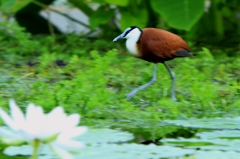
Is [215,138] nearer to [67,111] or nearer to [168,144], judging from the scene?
[168,144]

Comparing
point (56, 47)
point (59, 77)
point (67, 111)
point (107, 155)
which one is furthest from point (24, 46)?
point (107, 155)

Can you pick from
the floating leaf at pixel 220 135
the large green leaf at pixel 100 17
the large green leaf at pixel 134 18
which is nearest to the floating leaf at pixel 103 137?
the floating leaf at pixel 220 135

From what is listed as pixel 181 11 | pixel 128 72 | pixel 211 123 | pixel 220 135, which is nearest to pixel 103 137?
pixel 220 135

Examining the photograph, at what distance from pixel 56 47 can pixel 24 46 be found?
31cm

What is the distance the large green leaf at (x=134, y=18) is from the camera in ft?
14.7

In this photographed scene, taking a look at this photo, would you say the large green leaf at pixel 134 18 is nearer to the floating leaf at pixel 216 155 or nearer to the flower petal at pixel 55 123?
the floating leaf at pixel 216 155

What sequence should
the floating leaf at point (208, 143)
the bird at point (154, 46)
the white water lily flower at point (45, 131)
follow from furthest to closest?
the bird at point (154, 46)
the floating leaf at point (208, 143)
the white water lily flower at point (45, 131)

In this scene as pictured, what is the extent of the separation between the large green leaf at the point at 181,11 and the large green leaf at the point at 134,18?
244 mm

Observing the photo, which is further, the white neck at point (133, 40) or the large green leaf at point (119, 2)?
the large green leaf at point (119, 2)

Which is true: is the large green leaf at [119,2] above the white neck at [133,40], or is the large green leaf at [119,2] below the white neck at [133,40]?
above

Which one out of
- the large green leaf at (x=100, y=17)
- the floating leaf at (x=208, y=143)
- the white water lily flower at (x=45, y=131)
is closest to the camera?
the white water lily flower at (x=45, y=131)

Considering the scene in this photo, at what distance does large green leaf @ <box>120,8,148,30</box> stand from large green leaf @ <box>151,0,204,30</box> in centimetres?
24

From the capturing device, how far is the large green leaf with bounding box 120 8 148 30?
448 cm

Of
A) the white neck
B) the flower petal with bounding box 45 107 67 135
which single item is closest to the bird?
the white neck
